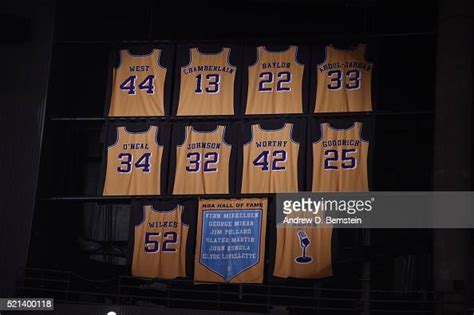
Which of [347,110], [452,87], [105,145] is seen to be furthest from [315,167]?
→ [105,145]

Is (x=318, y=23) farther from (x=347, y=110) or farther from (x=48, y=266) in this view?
(x=48, y=266)

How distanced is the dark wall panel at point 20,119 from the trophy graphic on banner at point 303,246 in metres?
7.46

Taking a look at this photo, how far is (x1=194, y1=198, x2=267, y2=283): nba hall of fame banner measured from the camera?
81.1 ft

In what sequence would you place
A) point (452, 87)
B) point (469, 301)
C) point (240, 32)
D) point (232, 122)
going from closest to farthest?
1. point (469, 301)
2. point (452, 87)
3. point (232, 122)
4. point (240, 32)

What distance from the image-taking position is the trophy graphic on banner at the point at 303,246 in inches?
957

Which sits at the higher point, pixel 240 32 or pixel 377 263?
pixel 240 32

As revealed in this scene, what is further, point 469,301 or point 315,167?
point 315,167

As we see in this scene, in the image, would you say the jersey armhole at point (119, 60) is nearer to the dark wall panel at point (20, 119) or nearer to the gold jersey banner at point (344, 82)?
the dark wall panel at point (20, 119)

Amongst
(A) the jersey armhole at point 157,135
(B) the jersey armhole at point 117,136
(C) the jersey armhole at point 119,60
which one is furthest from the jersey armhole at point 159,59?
(B) the jersey armhole at point 117,136

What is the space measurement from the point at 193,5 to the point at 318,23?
154 inches

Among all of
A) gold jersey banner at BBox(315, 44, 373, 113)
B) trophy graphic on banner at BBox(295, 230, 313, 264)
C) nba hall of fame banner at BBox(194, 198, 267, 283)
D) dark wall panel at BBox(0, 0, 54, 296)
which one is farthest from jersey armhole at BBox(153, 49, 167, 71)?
trophy graphic on banner at BBox(295, 230, 313, 264)

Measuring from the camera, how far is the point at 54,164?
27.1 m

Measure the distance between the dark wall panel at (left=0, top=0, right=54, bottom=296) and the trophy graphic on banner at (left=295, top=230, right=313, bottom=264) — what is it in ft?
24.5

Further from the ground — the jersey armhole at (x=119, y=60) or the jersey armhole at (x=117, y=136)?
the jersey armhole at (x=119, y=60)
